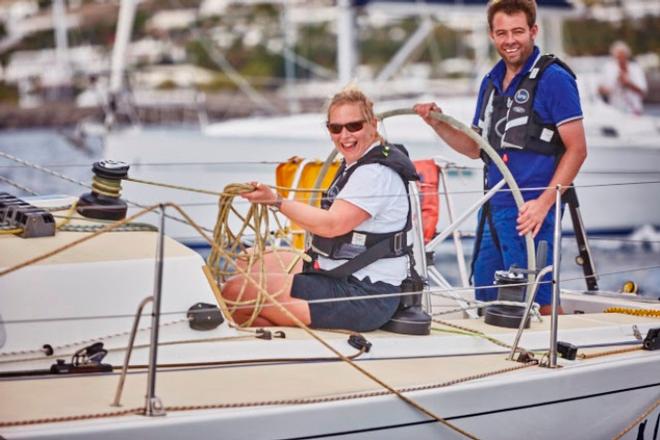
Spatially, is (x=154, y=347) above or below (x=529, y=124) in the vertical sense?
below

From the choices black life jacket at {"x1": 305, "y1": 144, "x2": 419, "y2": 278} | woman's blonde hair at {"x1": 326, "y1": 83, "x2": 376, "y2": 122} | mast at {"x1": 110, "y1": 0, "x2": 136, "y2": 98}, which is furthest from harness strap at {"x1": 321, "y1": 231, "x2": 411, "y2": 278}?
mast at {"x1": 110, "y1": 0, "x2": 136, "y2": 98}

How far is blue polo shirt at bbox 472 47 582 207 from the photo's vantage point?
199 inches

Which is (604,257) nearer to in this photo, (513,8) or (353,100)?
(513,8)

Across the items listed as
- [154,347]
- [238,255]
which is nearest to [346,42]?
[238,255]

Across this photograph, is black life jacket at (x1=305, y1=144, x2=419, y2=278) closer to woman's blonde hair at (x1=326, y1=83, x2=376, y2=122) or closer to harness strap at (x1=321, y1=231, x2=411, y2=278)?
harness strap at (x1=321, y1=231, x2=411, y2=278)

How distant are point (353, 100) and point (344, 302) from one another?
0.81m

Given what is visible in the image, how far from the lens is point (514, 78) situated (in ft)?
17.1

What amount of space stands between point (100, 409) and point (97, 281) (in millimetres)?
604

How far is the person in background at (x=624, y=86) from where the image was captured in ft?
53.1

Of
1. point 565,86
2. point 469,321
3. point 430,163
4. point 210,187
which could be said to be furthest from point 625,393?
point 210,187

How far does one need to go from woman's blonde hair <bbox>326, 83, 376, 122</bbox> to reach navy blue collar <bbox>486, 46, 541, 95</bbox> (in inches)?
40.3

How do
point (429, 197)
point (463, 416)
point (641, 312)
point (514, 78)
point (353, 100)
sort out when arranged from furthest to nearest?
point (429, 197) → point (641, 312) → point (514, 78) → point (353, 100) → point (463, 416)

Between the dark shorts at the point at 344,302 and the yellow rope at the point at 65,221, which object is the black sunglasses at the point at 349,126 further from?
the yellow rope at the point at 65,221

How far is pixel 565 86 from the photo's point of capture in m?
5.05
